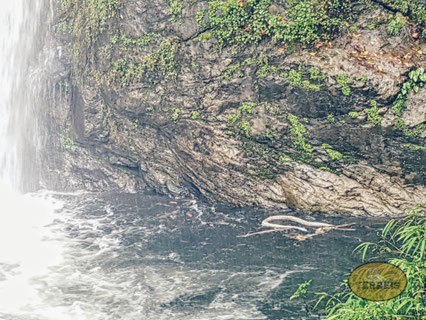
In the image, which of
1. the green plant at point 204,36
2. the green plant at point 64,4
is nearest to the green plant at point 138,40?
the green plant at point 204,36

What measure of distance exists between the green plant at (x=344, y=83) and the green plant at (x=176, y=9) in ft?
18.9

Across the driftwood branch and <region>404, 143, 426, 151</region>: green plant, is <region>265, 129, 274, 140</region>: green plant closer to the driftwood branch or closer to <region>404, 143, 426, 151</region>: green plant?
the driftwood branch

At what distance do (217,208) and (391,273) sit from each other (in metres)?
10.9

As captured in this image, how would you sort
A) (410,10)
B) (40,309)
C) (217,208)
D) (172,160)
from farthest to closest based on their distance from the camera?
(172,160)
(217,208)
(410,10)
(40,309)

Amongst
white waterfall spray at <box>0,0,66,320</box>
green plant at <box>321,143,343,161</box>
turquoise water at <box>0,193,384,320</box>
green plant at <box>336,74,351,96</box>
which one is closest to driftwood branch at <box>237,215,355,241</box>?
turquoise water at <box>0,193,384,320</box>

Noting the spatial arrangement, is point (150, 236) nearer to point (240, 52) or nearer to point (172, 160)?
point (172, 160)

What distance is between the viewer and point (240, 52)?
13.4 meters

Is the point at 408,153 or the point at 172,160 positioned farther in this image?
the point at 172,160

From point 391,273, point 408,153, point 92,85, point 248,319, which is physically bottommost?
point 248,319

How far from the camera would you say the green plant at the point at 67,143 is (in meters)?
19.0

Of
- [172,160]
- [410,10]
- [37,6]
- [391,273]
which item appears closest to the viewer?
[391,273]

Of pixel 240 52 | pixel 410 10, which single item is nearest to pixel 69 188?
pixel 240 52

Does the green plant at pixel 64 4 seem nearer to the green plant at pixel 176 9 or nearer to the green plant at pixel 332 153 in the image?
the green plant at pixel 176 9

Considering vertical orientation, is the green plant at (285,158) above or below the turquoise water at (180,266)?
above
